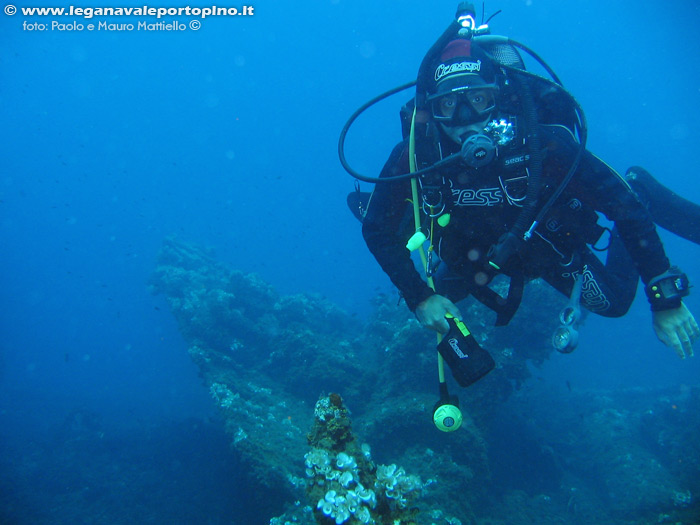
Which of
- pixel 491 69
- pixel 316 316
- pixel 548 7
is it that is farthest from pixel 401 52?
pixel 491 69

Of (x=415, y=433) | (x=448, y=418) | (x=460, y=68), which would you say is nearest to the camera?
(x=448, y=418)

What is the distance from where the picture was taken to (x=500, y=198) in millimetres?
3162

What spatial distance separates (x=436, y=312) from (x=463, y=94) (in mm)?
1843

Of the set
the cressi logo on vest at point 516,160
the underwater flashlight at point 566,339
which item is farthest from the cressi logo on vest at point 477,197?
the underwater flashlight at point 566,339

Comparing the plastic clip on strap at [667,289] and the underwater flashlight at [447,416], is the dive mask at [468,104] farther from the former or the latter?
the underwater flashlight at [447,416]

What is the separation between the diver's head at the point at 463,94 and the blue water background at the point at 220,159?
329 inches

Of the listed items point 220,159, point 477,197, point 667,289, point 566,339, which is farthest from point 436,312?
point 220,159

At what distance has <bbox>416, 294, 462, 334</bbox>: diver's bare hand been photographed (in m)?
2.57

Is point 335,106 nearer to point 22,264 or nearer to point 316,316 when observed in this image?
point 22,264

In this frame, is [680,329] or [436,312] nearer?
[436,312]

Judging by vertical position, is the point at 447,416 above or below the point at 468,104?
below

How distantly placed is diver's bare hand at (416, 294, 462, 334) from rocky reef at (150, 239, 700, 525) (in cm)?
89

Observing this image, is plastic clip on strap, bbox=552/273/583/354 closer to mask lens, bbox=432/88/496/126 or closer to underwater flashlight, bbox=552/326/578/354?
underwater flashlight, bbox=552/326/578/354

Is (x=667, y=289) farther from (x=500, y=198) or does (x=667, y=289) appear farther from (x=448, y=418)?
(x=448, y=418)
